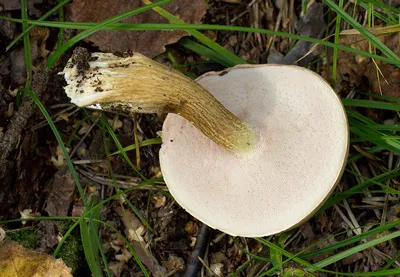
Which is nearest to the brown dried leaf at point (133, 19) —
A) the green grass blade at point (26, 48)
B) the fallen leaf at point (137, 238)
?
the green grass blade at point (26, 48)

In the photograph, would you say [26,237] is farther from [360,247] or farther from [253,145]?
[360,247]

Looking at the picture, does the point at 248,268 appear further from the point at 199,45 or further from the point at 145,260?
the point at 199,45

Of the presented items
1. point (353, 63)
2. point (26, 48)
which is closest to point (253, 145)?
point (353, 63)

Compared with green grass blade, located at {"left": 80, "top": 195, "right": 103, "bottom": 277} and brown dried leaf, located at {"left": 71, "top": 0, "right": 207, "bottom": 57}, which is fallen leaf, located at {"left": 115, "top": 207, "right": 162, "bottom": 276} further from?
brown dried leaf, located at {"left": 71, "top": 0, "right": 207, "bottom": 57}

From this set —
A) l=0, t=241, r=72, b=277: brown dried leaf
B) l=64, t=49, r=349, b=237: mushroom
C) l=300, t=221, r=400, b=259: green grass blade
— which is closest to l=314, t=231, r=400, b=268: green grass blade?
l=300, t=221, r=400, b=259: green grass blade

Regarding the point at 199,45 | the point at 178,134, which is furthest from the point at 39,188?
the point at 199,45

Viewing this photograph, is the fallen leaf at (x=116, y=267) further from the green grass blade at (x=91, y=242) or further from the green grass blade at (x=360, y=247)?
the green grass blade at (x=360, y=247)
